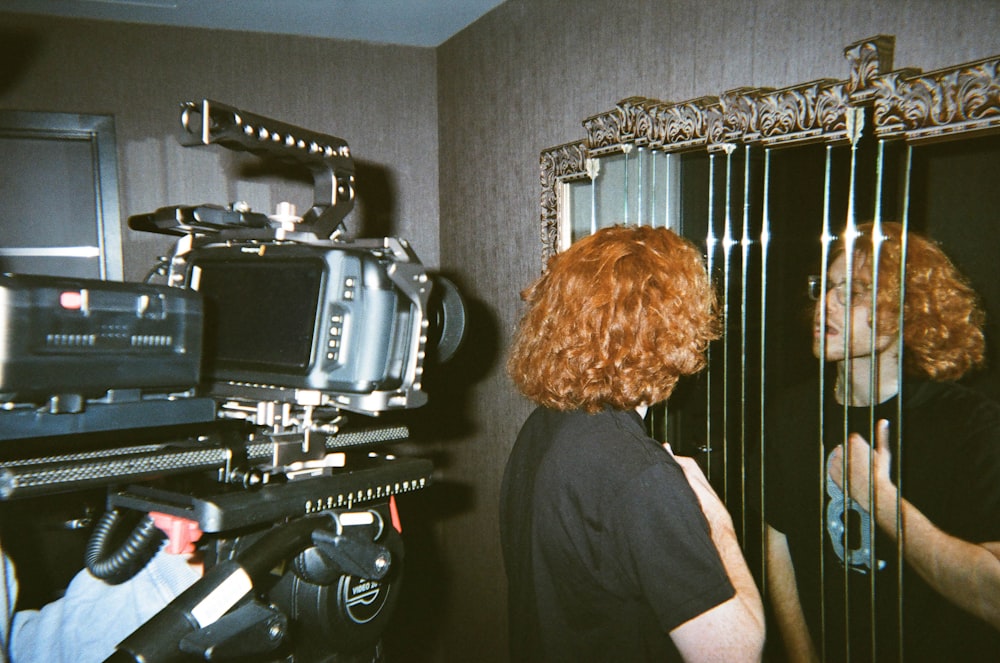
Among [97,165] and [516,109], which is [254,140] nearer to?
[516,109]

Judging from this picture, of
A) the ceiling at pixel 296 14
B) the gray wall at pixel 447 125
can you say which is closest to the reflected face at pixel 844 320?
the gray wall at pixel 447 125

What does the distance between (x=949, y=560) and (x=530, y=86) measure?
149 cm

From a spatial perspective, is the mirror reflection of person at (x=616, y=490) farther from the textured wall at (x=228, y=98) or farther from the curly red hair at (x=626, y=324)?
the textured wall at (x=228, y=98)

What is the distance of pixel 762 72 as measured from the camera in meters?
1.17

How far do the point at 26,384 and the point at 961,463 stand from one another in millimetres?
1143

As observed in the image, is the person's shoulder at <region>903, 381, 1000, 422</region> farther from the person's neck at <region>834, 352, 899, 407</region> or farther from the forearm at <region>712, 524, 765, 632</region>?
the forearm at <region>712, 524, 765, 632</region>

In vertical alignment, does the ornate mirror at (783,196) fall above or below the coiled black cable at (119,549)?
Result: above

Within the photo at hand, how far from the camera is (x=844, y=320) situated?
100 cm

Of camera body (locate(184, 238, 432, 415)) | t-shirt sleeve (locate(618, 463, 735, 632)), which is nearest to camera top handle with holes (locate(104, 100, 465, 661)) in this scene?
camera body (locate(184, 238, 432, 415))

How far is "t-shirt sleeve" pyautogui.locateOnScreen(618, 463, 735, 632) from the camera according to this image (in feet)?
2.78

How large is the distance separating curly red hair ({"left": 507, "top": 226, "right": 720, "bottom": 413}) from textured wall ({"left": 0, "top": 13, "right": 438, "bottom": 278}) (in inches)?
57.8

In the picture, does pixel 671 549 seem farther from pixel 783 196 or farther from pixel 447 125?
pixel 447 125

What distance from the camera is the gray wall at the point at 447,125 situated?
1686mm

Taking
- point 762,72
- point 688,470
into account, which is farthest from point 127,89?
point 688,470
